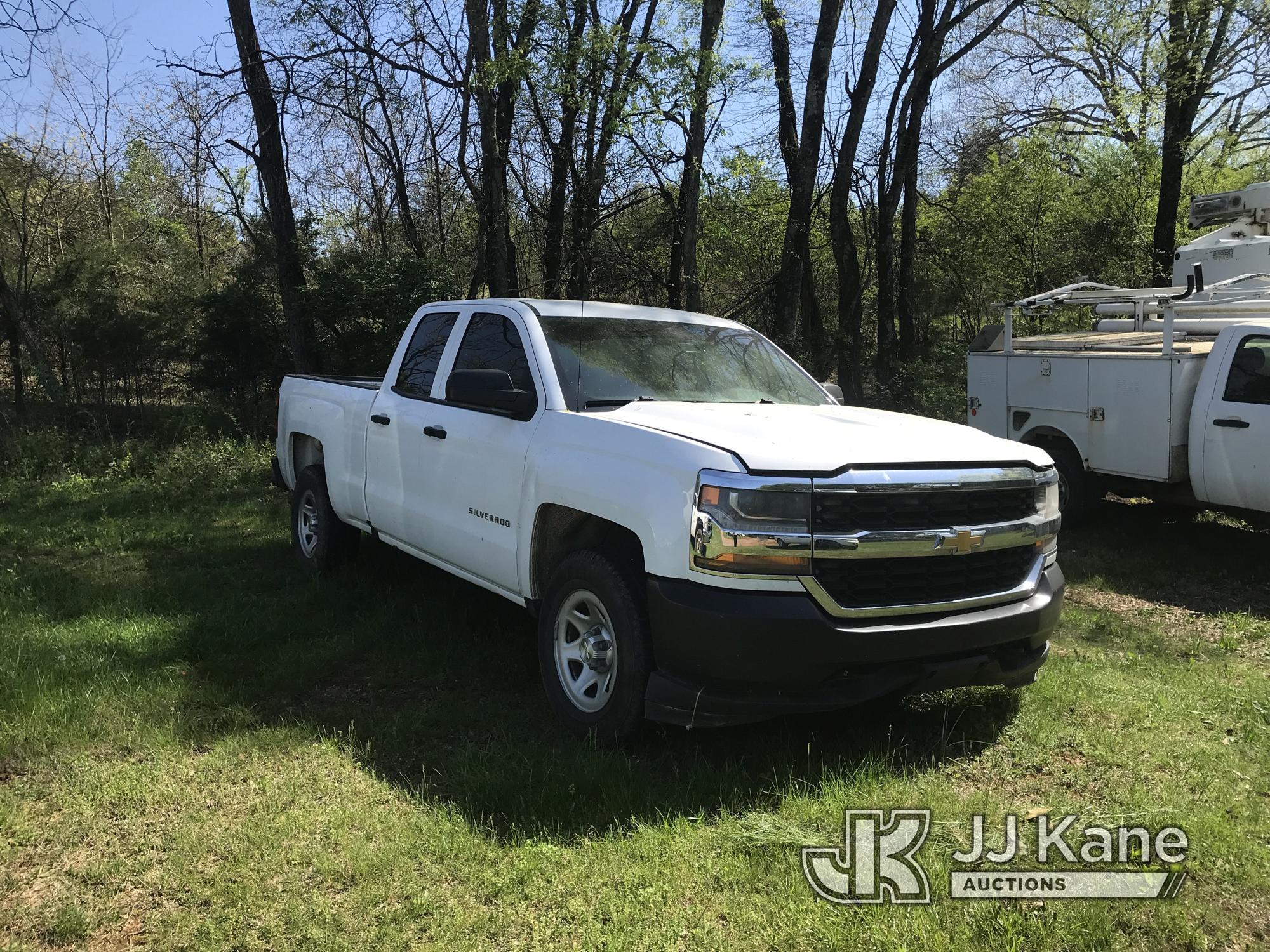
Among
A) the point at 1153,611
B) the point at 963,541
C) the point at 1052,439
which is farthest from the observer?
the point at 1052,439

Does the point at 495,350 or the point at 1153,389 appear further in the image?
the point at 1153,389

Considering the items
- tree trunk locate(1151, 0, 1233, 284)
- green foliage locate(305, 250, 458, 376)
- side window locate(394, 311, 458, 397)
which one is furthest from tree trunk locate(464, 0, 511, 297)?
tree trunk locate(1151, 0, 1233, 284)

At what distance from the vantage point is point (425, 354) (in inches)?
233

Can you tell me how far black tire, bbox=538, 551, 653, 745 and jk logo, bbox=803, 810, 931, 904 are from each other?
2.97ft

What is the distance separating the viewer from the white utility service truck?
730 cm

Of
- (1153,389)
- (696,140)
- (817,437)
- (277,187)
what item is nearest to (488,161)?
(696,140)

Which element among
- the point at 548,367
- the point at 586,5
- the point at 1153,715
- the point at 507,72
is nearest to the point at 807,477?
the point at 548,367

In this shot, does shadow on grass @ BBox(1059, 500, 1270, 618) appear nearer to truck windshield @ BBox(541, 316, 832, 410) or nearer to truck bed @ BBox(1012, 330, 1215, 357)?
truck bed @ BBox(1012, 330, 1215, 357)

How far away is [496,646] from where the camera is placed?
5.49 metres

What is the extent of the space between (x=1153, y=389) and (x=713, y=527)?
234 inches

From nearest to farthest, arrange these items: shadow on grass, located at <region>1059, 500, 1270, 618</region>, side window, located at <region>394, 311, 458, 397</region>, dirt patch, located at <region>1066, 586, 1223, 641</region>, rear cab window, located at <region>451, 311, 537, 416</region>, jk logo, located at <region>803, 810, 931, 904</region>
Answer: jk logo, located at <region>803, 810, 931, 904</region> → rear cab window, located at <region>451, 311, 537, 416</region> → side window, located at <region>394, 311, 458, 397</region> → dirt patch, located at <region>1066, 586, 1223, 641</region> → shadow on grass, located at <region>1059, 500, 1270, 618</region>

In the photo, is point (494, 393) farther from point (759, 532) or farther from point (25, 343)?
point (25, 343)

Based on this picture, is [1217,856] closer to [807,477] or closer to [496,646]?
[807,477]

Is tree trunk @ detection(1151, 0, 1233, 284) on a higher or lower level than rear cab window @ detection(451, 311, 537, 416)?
higher
